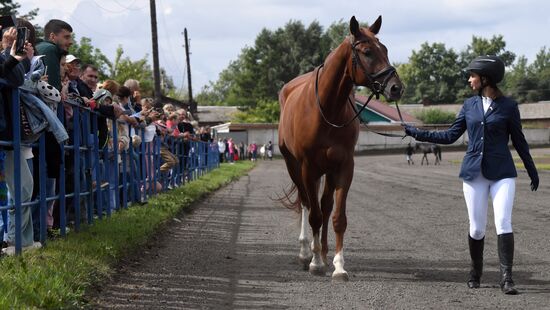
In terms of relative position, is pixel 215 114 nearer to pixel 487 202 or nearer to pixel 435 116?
pixel 435 116

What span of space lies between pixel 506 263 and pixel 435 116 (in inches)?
4118

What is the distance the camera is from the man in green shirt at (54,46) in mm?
8852

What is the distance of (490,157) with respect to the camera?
720cm

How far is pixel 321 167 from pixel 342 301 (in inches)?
83.6

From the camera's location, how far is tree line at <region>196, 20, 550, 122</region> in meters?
110

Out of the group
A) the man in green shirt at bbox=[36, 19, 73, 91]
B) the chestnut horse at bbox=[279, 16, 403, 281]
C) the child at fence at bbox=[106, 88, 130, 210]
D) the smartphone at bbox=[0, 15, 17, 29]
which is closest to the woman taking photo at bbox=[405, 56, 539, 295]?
the chestnut horse at bbox=[279, 16, 403, 281]

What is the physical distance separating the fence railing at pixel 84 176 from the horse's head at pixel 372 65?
9.49 feet

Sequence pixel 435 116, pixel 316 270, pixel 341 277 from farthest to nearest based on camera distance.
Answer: pixel 435 116 < pixel 316 270 < pixel 341 277

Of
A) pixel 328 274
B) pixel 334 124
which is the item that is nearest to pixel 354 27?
pixel 334 124

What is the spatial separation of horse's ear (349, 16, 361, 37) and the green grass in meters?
2.97

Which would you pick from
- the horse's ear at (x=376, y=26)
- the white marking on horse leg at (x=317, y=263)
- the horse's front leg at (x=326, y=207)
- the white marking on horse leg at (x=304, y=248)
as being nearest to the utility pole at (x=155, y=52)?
the white marking on horse leg at (x=304, y=248)

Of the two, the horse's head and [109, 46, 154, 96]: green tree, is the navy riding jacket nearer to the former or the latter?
the horse's head

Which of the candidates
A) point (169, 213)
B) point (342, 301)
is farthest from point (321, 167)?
point (169, 213)

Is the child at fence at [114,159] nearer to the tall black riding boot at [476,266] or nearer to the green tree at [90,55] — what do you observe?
the tall black riding boot at [476,266]
